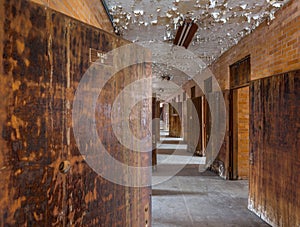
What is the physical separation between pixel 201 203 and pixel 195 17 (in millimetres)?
2712

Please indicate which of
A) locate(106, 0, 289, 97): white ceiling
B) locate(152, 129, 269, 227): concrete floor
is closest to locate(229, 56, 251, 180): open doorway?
locate(152, 129, 269, 227): concrete floor

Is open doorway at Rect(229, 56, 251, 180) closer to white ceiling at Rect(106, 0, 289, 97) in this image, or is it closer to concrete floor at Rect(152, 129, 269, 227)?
concrete floor at Rect(152, 129, 269, 227)

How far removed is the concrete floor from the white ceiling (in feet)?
8.69

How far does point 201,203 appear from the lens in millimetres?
3602

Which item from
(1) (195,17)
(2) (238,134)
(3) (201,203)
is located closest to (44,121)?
(1) (195,17)

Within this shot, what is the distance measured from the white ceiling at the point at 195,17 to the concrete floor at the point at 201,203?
8.69ft

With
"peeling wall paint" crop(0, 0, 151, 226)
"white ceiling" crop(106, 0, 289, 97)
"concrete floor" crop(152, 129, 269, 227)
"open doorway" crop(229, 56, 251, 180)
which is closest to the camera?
"peeling wall paint" crop(0, 0, 151, 226)

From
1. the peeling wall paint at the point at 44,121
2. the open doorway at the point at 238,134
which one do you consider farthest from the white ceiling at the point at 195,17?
the peeling wall paint at the point at 44,121

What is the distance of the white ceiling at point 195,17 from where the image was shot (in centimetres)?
283

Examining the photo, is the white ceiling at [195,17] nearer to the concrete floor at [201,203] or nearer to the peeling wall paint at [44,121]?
the peeling wall paint at [44,121]

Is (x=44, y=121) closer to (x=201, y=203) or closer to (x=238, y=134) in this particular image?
(x=201, y=203)

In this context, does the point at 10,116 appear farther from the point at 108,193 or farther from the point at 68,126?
the point at 108,193

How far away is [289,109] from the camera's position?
258 cm

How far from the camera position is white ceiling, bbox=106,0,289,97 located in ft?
9.29
